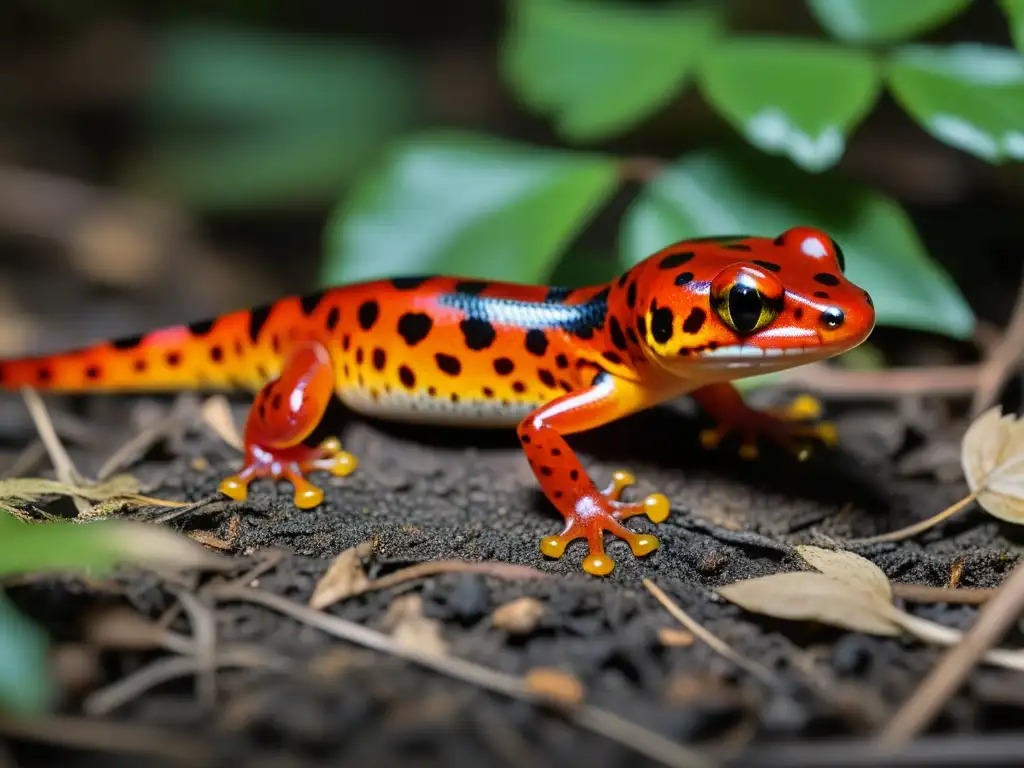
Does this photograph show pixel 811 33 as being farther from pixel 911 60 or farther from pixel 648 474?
pixel 648 474

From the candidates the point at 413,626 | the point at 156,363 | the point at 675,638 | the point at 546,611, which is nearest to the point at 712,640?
the point at 675,638

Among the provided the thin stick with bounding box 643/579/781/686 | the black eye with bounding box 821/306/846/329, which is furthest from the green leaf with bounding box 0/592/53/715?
the black eye with bounding box 821/306/846/329

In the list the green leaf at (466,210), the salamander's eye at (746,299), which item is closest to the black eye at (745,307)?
the salamander's eye at (746,299)

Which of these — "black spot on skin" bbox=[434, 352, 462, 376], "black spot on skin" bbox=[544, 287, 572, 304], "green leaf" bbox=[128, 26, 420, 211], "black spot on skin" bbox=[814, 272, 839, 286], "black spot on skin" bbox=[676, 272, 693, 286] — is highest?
"green leaf" bbox=[128, 26, 420, 211]

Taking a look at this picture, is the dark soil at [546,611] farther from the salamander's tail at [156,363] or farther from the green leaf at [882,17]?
the green leaf at [882,17]

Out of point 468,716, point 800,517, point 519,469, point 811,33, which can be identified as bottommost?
point 468,716

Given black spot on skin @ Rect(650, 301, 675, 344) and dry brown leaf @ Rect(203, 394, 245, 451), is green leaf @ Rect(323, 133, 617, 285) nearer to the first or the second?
dry brown leaf @ Rect(203, 394, 245, 451)

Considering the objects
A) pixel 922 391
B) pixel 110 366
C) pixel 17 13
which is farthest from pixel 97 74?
pixel 922 391
